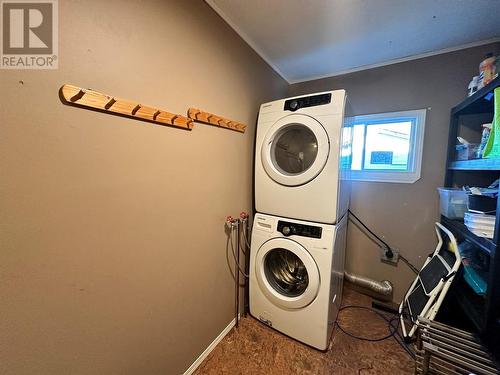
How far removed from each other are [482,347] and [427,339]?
231mm

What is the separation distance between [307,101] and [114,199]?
1.30 meters

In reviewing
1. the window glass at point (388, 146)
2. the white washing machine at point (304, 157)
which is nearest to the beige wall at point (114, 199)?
the white washing machine at point (304, 157)

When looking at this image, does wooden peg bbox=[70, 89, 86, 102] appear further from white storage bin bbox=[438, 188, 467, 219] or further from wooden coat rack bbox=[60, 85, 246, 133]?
white storage bin bbox=[438, 188, 467, 219]

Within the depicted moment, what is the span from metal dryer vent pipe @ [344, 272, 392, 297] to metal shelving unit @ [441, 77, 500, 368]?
533 millimetres

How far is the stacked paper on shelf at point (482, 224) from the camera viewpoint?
3.06 feet

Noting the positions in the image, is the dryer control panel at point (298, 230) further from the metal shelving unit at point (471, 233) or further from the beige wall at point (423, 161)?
the beige wall at point (423, 161)

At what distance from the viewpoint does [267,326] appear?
1578 mm

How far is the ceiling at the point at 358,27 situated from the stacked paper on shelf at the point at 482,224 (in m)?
1.24

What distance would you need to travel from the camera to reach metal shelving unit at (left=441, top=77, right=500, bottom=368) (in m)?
0.89

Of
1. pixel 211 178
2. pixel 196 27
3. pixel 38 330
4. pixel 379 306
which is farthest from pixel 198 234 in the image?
pixel 379 306

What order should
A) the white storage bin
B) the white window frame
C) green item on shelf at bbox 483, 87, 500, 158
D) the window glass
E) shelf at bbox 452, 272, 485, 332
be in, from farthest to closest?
the window glass, the white window frame, the white storage bin, shelf at bbox 452, 272, 485, 332, green item on shelf at bbox 483, 87, 500, 158

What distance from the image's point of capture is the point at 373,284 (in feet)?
6.07

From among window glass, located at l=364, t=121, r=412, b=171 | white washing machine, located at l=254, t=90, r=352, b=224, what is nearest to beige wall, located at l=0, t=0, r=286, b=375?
white washing machine, located at l=254, t=90, r=352, b=224

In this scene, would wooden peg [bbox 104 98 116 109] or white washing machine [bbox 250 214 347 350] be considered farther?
white washing machine [bbox 250 214 347 350]
